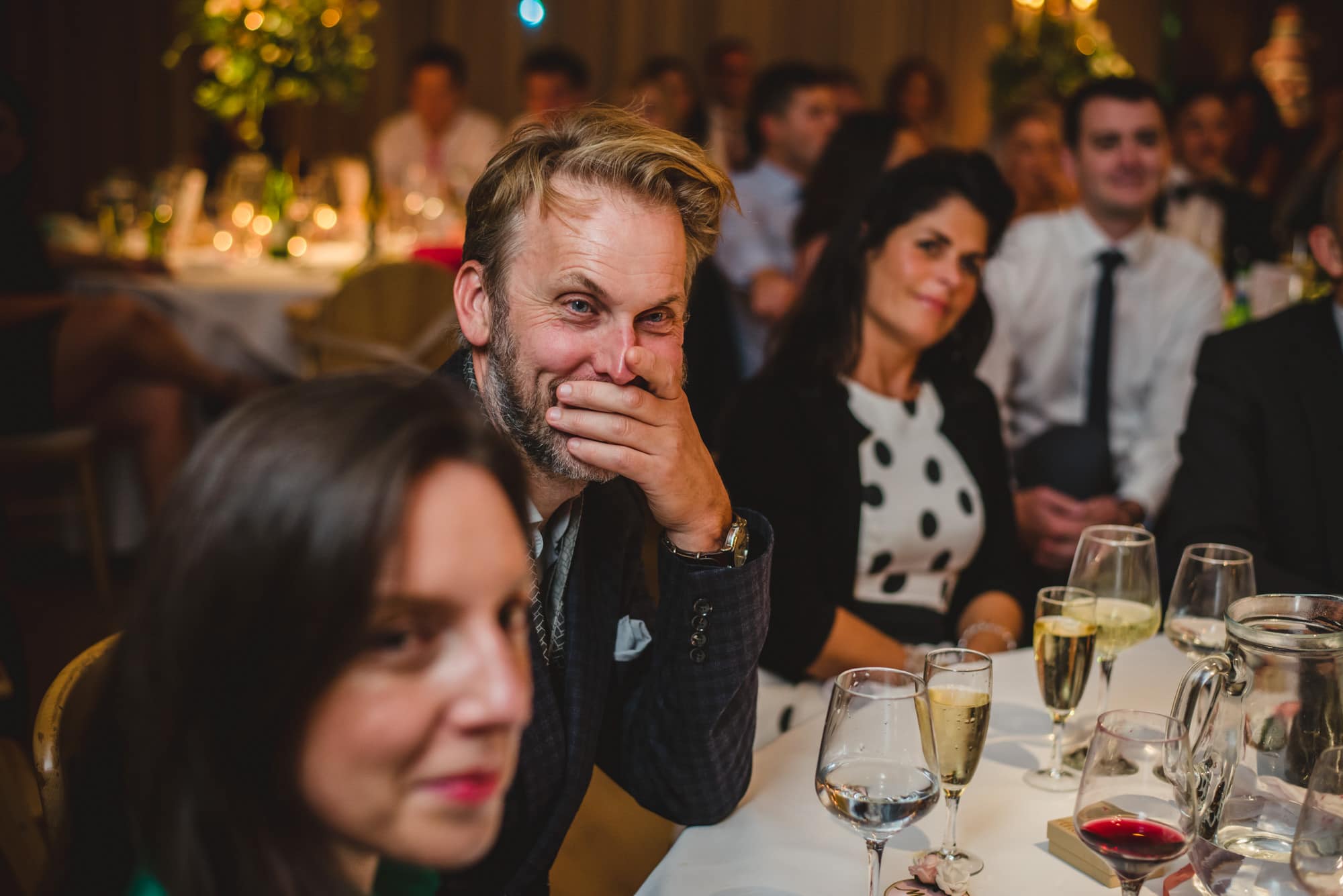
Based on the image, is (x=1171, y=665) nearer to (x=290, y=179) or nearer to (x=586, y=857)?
(x=586, y=857)

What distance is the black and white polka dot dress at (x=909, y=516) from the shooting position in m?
2.18

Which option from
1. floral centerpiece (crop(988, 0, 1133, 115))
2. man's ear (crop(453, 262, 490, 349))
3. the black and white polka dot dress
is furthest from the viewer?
floral centerpiece (crop(988, 0, 1133, 115))

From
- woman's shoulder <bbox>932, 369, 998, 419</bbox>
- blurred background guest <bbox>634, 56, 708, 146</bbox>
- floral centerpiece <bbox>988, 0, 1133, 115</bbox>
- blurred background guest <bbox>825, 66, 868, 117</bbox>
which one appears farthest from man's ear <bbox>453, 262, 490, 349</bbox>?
floral centerpiece <bbox>988, 0, 1133, 115</bbox>

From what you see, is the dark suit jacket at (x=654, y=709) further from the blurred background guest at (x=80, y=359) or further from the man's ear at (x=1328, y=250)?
the blurred background guest at (x=80, y=359)

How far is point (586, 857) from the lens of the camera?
4.78 ft

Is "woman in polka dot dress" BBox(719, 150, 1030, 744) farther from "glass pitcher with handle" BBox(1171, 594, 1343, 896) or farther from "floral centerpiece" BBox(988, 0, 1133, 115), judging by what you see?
"floral centerpiece" BBox(988, 0, 1133, 115)

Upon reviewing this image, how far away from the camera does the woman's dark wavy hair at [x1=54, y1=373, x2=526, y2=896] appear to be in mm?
648

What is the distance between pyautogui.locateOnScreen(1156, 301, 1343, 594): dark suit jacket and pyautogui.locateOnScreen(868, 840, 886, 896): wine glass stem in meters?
1.28

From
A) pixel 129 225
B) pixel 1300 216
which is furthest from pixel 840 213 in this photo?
pixel 1300 216

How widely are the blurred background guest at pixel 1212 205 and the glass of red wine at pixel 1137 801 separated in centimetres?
482

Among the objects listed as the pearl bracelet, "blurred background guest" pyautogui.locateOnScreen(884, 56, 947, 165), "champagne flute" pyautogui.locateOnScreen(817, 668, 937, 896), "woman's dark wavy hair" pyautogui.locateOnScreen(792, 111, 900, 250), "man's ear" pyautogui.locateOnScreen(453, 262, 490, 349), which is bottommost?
the pearl bracelet

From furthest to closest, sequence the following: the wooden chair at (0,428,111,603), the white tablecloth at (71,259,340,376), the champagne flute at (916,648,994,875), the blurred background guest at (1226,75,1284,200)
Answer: the blurred background guest at (1226,75,1284,200)
the white tablecloth at (71,259,340,376)
the wooden chair at (0,428,111,603)
the champagne flute at (916,648,994,875)

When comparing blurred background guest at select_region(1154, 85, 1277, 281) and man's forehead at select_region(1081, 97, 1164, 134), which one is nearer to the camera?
man's forehead at select_region(1081, 97, 1164, 134)

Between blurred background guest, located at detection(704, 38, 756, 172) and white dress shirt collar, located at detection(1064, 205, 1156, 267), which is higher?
blurred background guest, located at detection(704, 38, 756, 172)
